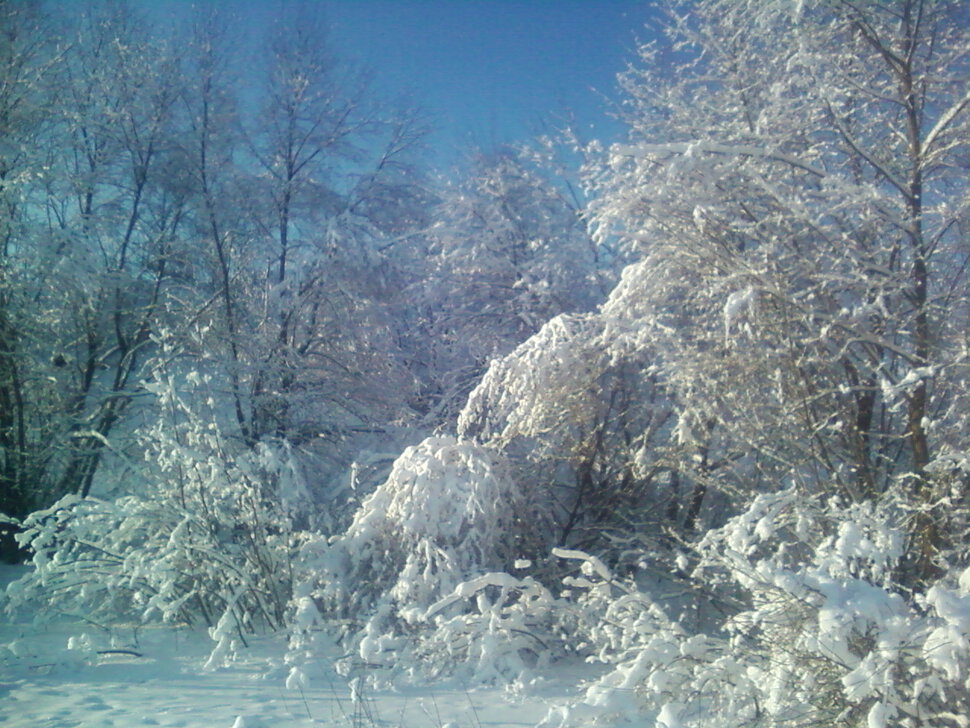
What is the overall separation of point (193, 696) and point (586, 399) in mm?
4779

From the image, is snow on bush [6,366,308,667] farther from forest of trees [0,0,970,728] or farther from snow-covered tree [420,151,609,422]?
snow-covered tree [420,151,609,422]

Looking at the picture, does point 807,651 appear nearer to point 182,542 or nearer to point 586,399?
point 586,399

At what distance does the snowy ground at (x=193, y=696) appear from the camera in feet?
16.9

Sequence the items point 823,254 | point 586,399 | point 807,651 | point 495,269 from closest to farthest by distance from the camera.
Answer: point 807,651 → point 823,254 → point 586,399 → point 495,269

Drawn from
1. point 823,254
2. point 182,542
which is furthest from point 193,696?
point 823,254

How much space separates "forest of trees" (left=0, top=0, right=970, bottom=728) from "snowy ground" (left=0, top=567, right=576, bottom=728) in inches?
11.6

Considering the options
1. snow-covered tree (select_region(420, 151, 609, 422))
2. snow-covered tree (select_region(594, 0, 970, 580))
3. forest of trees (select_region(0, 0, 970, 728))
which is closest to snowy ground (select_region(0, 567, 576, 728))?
forest of trees (select_region(0, 0, 970, 728))

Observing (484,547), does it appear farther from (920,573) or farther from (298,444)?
(298,444)

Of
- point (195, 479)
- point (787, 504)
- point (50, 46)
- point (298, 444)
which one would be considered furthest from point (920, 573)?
point (50, 46)

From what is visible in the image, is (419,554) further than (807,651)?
Yes

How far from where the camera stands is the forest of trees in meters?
5.42

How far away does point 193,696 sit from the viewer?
564 cm

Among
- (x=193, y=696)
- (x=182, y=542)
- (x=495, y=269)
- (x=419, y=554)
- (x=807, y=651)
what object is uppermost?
(x=495, y=269)

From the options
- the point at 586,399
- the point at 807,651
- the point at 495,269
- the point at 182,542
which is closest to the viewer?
the point at 807,651
